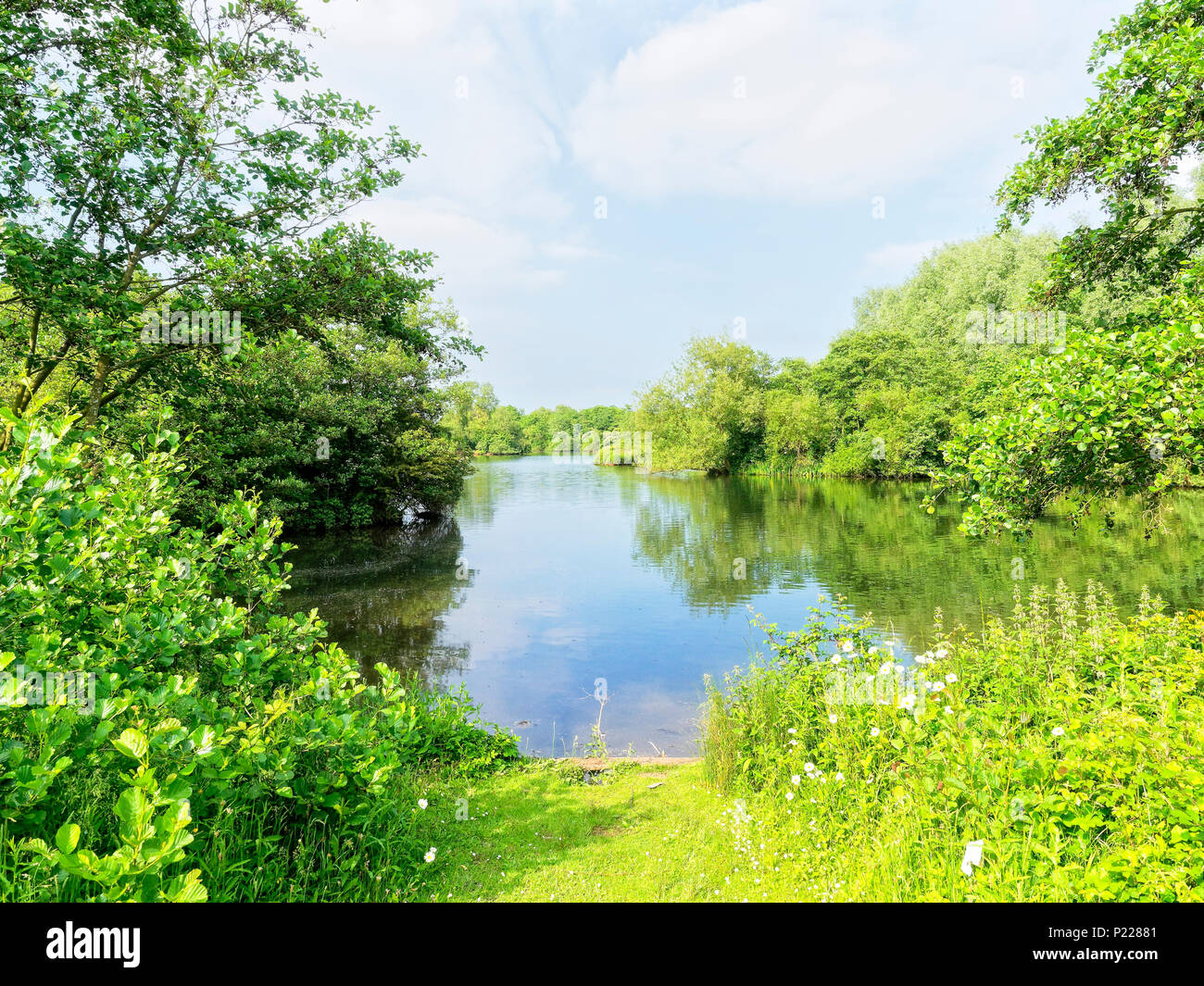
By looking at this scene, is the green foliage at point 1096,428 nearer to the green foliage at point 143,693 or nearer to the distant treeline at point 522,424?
the green foliage at point 143,693

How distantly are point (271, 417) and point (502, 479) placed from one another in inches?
1450

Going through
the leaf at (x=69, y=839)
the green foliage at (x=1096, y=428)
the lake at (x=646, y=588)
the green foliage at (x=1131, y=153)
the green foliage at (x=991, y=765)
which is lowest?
the lake at (x=646, y=588)

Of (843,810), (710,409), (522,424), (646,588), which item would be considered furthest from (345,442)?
(522,424)

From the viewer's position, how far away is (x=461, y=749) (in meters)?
6.72

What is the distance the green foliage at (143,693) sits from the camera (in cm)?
218

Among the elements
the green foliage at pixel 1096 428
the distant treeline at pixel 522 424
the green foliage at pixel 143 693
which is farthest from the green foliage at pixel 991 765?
the distant treeline at pixel 522 424

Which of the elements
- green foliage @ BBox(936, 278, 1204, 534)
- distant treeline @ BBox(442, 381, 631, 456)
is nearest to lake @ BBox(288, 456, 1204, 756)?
green foliage @ BBox(936, 278, 1204, 534)

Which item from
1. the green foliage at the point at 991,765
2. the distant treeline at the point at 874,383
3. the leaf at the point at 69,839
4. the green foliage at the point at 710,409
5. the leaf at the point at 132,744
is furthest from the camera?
the green foliage at the point at 710,409

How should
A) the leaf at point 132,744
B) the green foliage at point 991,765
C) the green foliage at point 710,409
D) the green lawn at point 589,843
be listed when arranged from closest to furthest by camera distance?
the leaf at point 132,744, the green foliage at point 991,765, the green lawn at point 589,843, the green foliage at point 710,409

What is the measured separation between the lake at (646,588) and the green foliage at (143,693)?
451 centimetres

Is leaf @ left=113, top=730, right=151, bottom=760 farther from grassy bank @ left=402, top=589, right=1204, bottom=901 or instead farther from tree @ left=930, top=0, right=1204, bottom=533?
tree @ left=930, top=0, right=1204, bottom=533
